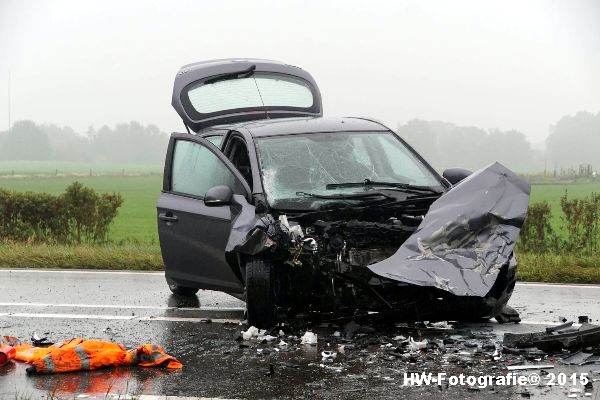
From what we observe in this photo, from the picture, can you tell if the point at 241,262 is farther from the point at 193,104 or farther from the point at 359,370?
the point at 193,104

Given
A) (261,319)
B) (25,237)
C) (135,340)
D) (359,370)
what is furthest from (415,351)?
(25,237)

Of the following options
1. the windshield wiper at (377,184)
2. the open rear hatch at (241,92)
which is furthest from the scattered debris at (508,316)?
the open rear hatch at (241,92)

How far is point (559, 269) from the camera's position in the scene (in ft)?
44.2

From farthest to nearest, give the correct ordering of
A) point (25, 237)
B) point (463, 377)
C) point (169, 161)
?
point (25, 237) → point (169, 161) → point (463, 377)

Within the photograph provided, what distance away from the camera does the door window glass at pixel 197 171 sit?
1022cm

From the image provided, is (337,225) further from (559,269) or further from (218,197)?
(559,269)

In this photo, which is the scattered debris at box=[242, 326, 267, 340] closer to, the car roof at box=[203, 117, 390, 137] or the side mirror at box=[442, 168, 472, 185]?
the car roof at box=[203, 117, 390, 137]

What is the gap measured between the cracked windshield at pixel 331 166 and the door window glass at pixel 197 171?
1.40 ft

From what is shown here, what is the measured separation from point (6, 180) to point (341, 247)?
94878 millimetres

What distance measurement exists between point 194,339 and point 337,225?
147 centimetres

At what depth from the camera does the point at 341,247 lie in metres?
8.59

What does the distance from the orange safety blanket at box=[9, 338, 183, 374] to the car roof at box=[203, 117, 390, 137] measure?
314 cm

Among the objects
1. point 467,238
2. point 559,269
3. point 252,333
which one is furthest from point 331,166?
point 559,269

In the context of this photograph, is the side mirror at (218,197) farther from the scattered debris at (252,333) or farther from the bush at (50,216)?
the bush at (50,216)
